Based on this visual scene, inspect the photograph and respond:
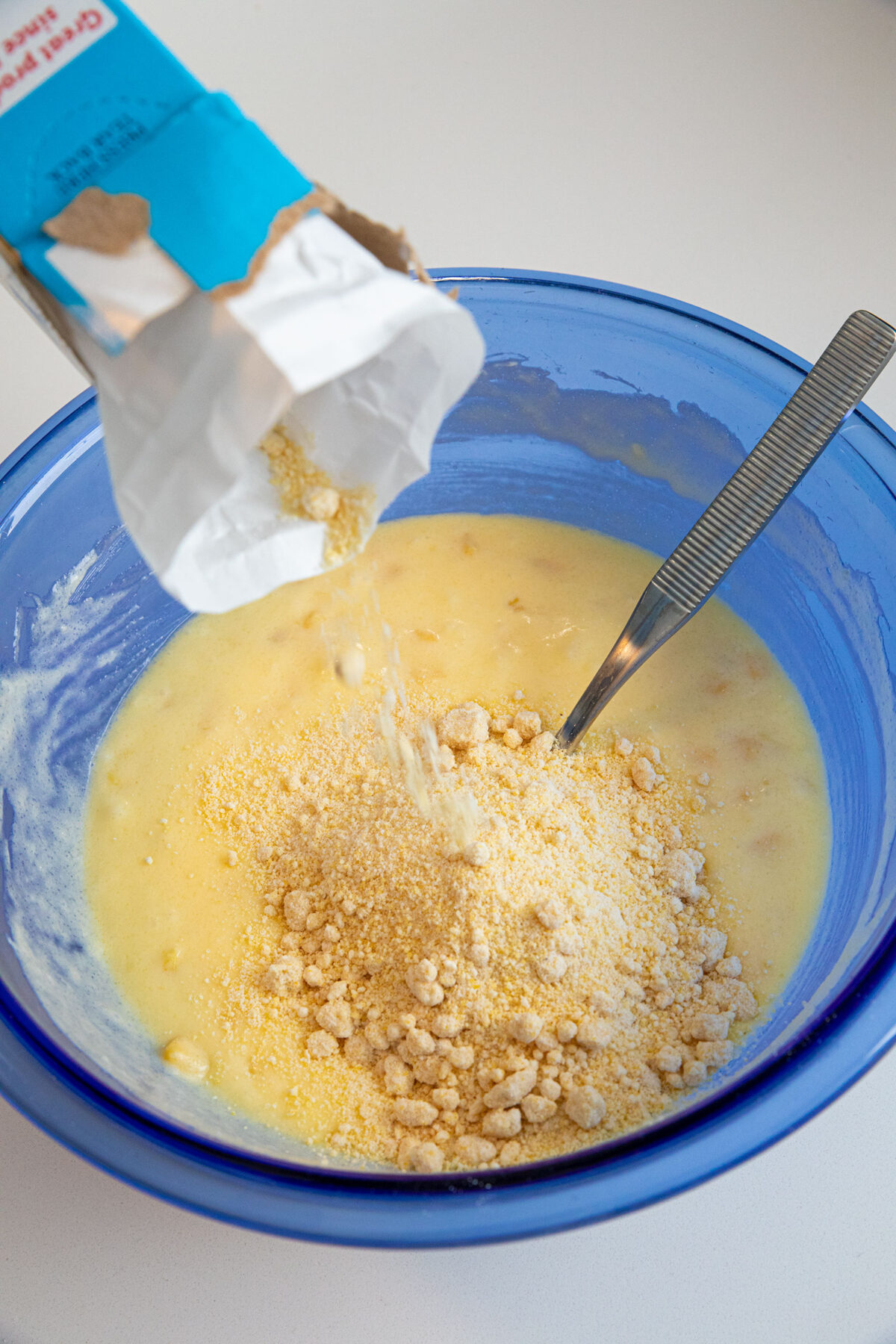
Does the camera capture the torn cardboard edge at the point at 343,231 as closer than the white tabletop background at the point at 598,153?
Yes

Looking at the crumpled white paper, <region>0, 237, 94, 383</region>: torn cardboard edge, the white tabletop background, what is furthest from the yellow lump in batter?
<region>0, 237, 94, 383</region>: torn cardboard edge

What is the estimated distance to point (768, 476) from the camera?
1.00 meters

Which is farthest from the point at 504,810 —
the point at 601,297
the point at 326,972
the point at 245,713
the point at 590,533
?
the point at 601,297

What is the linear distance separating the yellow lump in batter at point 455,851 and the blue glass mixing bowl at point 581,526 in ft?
0.13

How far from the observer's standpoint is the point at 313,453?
2.90ft

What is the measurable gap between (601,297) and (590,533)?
0.97ft

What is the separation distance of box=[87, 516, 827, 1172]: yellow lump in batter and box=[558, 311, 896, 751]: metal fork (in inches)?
7.4

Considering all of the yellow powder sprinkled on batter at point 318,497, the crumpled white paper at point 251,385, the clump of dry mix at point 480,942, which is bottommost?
the clump of dry mix at point 480,942

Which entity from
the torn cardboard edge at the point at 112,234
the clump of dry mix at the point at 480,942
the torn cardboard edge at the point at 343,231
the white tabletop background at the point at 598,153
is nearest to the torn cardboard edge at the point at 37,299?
the torn cardboard edge at the point at 112,234

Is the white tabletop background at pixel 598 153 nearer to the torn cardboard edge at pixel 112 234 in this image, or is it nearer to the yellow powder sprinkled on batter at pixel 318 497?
the yellow powder sprinkled on batter at pixel 318 497

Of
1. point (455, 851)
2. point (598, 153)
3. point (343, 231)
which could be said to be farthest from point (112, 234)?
point (598, 153)

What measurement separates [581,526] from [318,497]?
1.98 feet

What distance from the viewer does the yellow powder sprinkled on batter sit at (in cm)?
87

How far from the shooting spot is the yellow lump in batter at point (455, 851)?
0.96 meters
